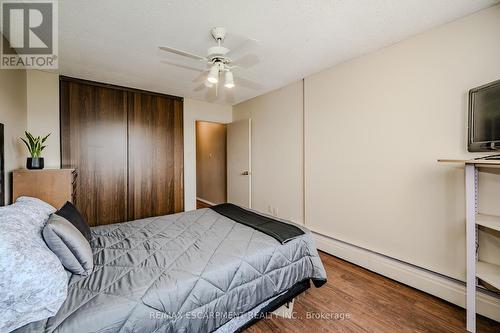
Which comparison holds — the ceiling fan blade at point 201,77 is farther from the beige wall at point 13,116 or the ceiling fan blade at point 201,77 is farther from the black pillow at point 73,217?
the black pillow at point 73,217

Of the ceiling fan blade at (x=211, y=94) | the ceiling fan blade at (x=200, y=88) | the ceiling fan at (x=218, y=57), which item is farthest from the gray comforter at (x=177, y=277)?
the ceiling fan blade at (x=211, y=94)

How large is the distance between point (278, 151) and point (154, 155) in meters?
2.16

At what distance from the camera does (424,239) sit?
6.47ft

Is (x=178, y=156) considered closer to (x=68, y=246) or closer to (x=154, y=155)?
(x=154, y=155)

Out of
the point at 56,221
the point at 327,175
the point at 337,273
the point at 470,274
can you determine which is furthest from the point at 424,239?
the point at 56,221

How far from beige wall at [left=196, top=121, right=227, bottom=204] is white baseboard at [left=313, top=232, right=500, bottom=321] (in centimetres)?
300

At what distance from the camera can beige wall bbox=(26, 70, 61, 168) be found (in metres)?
2.76

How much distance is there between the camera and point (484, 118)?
5.18ft

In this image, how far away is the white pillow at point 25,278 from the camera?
2.76 feet

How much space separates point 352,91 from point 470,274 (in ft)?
6.50

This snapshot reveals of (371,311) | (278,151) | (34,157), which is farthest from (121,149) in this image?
(371,311)

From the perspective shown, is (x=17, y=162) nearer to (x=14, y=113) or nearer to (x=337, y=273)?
(x=14, y=113)

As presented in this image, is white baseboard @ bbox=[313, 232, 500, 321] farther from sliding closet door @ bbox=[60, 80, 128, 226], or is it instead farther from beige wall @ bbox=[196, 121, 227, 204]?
sliding closet door @ bbox=[60, 80, 128, 226]

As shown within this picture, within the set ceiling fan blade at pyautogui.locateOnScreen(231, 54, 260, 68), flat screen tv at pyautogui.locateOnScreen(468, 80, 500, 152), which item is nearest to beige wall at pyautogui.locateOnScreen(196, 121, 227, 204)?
ceiling fan blade at pyautogui.locateOnScreen(231, 54, 260, 68)
